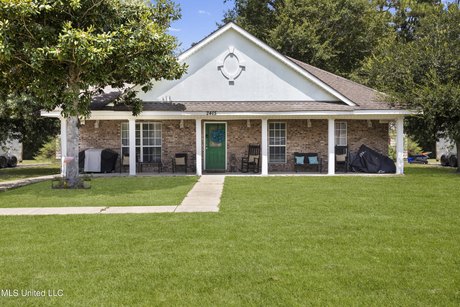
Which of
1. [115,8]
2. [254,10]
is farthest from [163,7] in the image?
[254,10]

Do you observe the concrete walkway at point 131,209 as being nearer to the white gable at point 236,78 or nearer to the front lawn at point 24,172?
the white gable at point 236,78

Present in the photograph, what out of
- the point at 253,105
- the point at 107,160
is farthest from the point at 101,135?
the point at 253,105

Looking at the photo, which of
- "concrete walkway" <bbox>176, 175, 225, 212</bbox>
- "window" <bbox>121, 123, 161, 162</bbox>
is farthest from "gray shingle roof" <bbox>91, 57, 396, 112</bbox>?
"concrete walkway" <bbox>176, 175, 225, 212</bbox>

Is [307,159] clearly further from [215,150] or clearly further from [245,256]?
[245,256]

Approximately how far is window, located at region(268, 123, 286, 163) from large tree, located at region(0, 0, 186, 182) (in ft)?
20.2

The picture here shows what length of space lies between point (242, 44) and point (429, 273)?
48.4 feet

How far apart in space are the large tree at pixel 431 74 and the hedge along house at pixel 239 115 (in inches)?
41.9

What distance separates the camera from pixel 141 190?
12.2 meters

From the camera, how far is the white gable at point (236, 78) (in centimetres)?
1812

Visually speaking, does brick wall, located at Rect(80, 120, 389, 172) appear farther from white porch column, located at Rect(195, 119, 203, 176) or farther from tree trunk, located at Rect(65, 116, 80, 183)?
tree trunk, located at Rect(65, 116, 80, 183)

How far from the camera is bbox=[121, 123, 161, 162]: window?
19.2 metres

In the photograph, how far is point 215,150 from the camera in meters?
19.2

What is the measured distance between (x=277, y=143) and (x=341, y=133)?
9.51 ft

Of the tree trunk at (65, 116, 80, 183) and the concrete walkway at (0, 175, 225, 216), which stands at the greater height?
the tree trunk at (65, 116, 80, 183)
